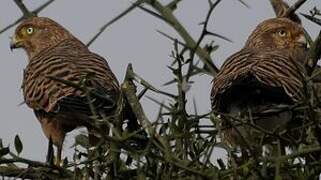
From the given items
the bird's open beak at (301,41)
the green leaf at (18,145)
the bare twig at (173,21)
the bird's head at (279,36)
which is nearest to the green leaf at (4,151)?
the green leaf at (18,145)

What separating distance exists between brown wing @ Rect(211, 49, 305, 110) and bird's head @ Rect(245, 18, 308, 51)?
4.25 ft

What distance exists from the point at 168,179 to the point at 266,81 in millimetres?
2184

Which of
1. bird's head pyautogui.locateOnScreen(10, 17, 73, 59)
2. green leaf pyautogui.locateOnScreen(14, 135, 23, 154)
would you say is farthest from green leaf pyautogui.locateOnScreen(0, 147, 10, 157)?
bird's head pyautogui.locateOnScreen(10, 17, 73, 59)

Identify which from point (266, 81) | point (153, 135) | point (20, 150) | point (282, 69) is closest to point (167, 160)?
point (153, 135)

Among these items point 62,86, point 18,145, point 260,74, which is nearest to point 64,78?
point 62,86

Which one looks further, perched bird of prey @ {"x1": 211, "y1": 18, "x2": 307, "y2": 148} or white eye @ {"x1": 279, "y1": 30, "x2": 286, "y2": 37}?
white eye @ {"x1": 279, "y1": 30, "x2": 286, "y2": 37}

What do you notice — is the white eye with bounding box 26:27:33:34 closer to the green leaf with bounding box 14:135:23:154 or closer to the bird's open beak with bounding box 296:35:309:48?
the bird's open beak with bounding box 296:35:309:48

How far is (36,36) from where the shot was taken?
33.9 ft

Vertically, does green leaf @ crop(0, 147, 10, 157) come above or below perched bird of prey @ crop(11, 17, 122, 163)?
below

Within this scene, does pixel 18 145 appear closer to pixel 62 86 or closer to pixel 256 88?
pixel 256 88

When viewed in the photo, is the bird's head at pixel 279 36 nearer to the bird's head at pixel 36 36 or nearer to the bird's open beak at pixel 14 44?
the bird's head at pixel 36 36

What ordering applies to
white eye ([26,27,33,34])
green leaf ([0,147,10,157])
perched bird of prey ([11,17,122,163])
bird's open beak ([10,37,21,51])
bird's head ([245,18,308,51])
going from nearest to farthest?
1. green leaf ([0,147,10,157])
2. perched bird of prey ([11,17,122,163])
3. bird's head ([245,18,308,51])
4. bird's open beak ([10,37,21,51])
5. white eye ([26,27,33,34])

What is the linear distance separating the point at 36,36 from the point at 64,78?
2.50 metres

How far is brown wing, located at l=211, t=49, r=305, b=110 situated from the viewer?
6.36m
